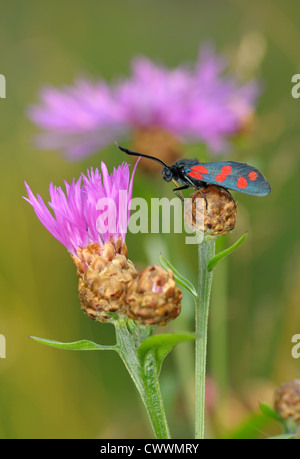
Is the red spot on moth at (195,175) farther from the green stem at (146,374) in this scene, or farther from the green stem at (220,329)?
the green stem at (220,329)

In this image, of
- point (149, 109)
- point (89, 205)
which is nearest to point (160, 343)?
point (89, 205)

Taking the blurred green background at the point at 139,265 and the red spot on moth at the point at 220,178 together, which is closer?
the red spot on moth at the point at 220,178

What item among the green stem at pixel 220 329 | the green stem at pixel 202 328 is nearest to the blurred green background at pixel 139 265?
the green stem at pixel 220 329

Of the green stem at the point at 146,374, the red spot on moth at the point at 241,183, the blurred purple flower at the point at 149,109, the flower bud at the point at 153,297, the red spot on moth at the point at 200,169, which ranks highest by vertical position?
the blurred purple flower at the point at 149,109

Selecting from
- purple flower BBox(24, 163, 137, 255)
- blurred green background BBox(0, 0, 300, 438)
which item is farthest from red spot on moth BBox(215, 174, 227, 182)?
blurred green background BBox(0, 0, 300, 438)

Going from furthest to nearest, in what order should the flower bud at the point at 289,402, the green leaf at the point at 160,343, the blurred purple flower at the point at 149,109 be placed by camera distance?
the blurred purple flower at the point at 149,109 < the flower bud at the point at 289,402 < the green leaf at the point at 160,343

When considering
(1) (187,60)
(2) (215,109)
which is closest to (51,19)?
(1) (187,60)

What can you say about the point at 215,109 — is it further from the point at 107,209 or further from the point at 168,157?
the point at 107,209
